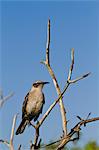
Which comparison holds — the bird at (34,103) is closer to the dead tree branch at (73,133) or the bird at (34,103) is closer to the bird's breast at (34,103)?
the bird's breast at (34,103)

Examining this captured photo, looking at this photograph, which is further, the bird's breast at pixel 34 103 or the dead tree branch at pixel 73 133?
the bird's breast at pixel 34 103

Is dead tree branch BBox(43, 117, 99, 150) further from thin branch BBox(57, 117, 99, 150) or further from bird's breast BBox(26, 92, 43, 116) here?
bird's breast BBox(26, 92, 43, 116)

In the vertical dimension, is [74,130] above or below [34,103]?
above

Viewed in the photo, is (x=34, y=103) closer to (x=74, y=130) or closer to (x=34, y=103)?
(x=34, y=103)

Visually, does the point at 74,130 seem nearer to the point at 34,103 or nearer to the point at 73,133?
the point at 73,133

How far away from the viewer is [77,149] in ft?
53.1

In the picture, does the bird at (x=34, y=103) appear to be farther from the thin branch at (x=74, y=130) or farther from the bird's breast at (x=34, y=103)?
the thin branch at (x=74, y=130)

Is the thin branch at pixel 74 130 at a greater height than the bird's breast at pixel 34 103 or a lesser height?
greater

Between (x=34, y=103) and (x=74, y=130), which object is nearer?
(x=74, y=130)

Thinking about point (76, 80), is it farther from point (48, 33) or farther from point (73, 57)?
point (48, 33)

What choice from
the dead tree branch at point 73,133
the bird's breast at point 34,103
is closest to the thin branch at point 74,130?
the dead tree branch at point 73,133

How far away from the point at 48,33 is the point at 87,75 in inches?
22.7

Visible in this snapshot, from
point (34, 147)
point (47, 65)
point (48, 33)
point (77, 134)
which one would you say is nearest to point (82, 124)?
point (77, 134)

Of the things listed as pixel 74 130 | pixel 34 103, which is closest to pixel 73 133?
pixel 74 130
